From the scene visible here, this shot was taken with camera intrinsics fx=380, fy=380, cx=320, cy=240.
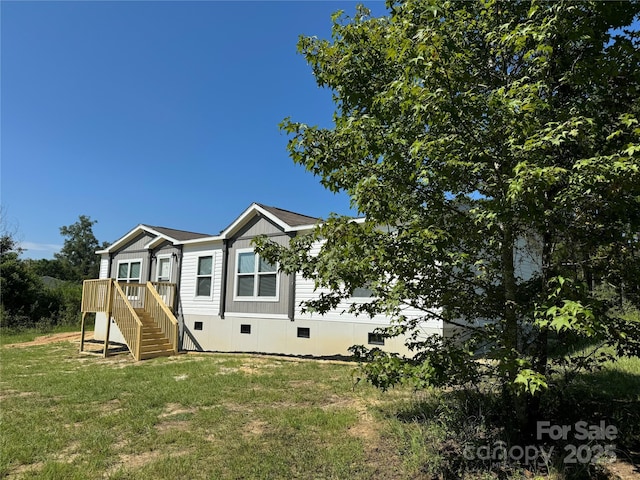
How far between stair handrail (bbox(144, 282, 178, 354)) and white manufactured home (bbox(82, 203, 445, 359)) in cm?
3

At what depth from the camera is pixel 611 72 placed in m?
2.87

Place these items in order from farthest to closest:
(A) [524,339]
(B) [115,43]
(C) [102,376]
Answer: (B) [115,43] → (C) [102,376] → (A) [524,339]

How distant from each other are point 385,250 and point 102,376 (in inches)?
315

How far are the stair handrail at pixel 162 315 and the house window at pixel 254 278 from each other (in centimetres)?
228

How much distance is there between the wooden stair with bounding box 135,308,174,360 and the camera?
11367 mm

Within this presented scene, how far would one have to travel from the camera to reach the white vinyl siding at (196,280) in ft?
44.3

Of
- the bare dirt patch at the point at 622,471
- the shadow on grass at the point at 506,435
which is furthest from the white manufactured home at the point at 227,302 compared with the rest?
the bare dirt patch at the point at 622,471

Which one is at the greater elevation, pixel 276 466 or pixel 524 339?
pixel 524 339

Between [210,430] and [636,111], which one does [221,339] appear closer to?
[210,430]

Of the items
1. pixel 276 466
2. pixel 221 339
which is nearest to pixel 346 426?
pixel 276 466

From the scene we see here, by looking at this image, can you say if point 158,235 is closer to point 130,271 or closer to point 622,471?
point 130,271

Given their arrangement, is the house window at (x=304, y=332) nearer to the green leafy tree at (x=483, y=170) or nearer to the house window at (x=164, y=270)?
the house window at (x=164, y=270)

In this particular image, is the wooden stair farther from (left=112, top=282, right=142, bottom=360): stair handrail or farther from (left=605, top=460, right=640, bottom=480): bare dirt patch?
(left=605, top=460, right=640, bottom=480): bare dirt patch

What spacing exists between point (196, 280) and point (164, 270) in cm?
237
